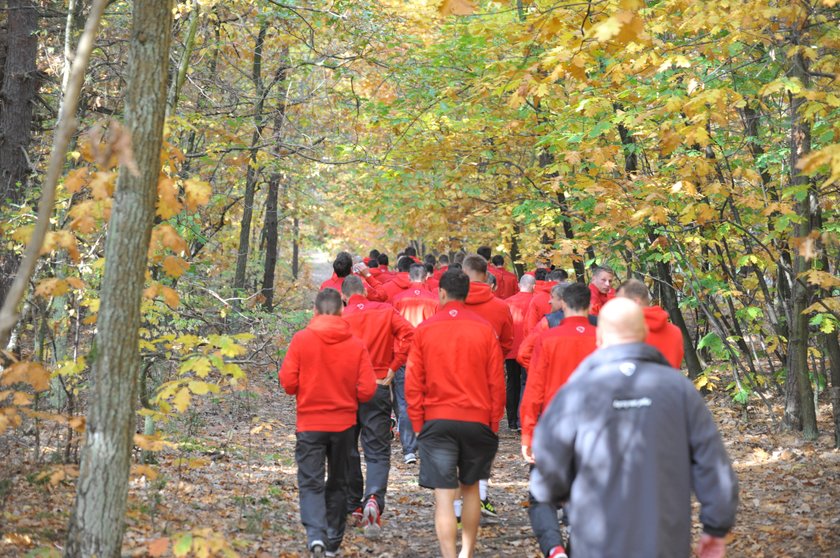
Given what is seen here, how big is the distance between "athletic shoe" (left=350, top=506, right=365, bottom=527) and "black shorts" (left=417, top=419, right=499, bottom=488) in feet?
6.88

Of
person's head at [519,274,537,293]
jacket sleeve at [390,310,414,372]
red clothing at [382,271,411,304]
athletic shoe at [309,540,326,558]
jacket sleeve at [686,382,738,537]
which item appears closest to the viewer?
jacket sleeve at [686,382,738,537]

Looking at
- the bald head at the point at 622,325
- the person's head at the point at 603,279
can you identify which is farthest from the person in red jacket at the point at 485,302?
the bald head at the point at 622,325

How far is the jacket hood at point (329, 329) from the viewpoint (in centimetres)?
718

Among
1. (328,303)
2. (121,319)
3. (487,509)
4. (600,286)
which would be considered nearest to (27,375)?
(121,319)

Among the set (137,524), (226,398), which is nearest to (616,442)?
(137,524)

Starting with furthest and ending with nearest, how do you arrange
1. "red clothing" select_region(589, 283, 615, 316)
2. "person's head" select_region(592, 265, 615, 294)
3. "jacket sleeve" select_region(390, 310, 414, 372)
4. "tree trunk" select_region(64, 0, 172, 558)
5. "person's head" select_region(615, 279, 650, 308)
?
"red clothing" select_region(589, 283, 615, 316)
"person's head" select_region(592, 265, 615, 294)
"jacket sleeve" select_region(390, 310, 414, 372)
"person's head" select_region(615, 279, 650, 308)
"tree trunk" select_region(64, 0, 172, 558)

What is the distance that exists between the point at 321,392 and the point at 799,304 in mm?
6638

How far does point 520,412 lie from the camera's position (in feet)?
26.6

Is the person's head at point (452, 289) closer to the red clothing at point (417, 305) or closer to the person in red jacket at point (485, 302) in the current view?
the person in red jacket at point (485, 302)

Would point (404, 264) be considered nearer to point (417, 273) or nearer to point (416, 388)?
point (417, 273)

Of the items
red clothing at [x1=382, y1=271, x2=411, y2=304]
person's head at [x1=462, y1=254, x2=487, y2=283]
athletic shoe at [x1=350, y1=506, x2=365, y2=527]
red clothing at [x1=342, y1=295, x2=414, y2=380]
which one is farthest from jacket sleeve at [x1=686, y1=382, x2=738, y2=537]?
red clothing at [x1=382, y1=271, x2=411, y2=304]

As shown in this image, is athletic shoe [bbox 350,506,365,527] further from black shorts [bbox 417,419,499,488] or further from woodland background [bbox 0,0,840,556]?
black shorts [bbox 417,419,499,488]

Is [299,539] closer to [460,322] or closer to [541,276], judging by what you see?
[460,322]

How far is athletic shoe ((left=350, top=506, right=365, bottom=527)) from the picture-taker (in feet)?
28.2
